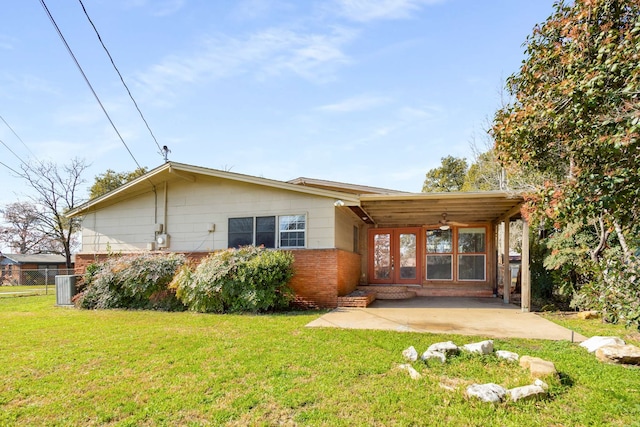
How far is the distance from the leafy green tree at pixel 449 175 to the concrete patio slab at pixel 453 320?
760 inches

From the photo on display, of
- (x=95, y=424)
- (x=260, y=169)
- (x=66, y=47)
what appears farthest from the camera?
(x=260, y=169)

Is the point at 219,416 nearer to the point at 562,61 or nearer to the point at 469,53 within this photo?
the point at 562,61

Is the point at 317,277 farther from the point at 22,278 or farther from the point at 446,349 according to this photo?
the point at 22,278

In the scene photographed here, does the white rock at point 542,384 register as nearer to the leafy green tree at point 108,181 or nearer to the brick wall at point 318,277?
the brick wall at point 318,277

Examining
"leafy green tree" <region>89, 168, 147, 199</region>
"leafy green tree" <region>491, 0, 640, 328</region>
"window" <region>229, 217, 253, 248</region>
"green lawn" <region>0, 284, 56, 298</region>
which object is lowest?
"green lawn" <region>0, 284, 56, 298</region>

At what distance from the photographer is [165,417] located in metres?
3.27

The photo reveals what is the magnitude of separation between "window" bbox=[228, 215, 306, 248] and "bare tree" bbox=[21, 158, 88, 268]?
21218 millimetres

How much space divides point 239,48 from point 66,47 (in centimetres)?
361

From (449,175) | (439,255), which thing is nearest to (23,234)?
(439,255)

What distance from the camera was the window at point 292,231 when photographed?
9.87 m

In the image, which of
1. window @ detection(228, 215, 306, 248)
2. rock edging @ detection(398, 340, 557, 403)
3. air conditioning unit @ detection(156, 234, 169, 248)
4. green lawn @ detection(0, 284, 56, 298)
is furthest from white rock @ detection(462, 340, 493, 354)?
green lawn @ detection(0, 284, 56, 298)

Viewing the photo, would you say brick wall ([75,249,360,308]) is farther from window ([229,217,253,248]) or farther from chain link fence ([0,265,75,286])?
chain link fence ([0,265,75,286])

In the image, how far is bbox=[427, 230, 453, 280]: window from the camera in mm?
13148

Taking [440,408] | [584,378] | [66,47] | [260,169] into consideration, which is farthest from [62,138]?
[260,169]
